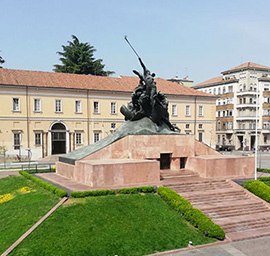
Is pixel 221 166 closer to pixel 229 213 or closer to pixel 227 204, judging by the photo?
pixel 227 204

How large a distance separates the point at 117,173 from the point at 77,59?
45.1 meters

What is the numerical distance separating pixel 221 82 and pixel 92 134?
97.7ft

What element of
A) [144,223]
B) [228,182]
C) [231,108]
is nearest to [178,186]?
[228,182]

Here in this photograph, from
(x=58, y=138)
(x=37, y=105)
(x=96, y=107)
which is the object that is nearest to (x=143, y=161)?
(x=37, y=105)

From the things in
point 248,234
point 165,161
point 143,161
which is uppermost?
point 143,161

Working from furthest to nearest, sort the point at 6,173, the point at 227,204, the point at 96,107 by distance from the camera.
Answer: the point at 96,107, the point at 6,173, the point at 227,204

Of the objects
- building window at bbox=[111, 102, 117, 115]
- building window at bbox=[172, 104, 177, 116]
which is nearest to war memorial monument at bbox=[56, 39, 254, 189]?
building window at bbox=[111, 102, 117, 115]

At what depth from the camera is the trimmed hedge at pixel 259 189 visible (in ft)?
54.5

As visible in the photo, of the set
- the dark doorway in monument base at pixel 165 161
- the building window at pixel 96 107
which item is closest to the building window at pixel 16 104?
the building window at pixel 96 107

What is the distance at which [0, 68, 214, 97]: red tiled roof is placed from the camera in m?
42.7

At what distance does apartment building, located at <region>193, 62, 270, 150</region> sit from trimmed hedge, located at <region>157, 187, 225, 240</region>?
148ft

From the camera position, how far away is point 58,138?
148 feet

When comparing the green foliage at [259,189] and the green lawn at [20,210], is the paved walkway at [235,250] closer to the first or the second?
the green foliage at [259,189]

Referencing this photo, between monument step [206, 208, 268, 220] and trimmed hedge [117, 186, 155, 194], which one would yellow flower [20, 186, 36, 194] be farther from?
monument step [206, 208, 268, 220]
